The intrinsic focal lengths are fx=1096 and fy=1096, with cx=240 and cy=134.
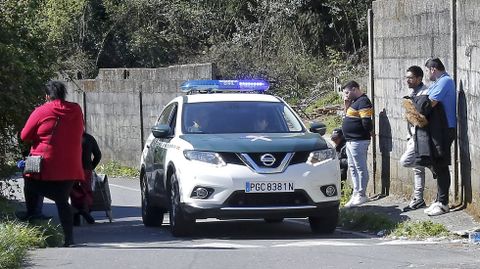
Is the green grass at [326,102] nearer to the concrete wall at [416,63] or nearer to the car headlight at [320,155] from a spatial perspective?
the concrete wall at [416,63]

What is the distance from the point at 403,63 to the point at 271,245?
473 cm

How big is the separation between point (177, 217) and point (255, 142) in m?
1.25

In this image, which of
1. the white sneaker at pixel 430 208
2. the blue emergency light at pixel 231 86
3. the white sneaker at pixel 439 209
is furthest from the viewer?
the blue emergency light at pixel 231 86

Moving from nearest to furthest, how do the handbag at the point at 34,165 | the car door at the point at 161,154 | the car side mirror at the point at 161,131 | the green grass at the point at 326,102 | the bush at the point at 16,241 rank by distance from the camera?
the bush at the point at 16,241 < the handbag at the point at 34,165 < the car side mirror at the point at 161,131 < the car door at the point at 161,154 < the green grass at the point at 326,102

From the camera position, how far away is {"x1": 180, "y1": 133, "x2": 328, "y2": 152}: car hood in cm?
1223

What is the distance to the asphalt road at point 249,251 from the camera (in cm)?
963

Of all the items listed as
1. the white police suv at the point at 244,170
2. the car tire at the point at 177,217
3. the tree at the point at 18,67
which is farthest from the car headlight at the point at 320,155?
the tree at the point at 18,67

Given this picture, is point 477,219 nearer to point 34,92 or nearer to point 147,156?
point 147,156

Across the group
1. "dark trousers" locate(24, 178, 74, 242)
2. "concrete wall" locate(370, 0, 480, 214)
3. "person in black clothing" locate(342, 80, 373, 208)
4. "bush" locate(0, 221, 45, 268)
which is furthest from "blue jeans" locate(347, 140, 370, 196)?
"bush" locate(0, 221, 45, 268)

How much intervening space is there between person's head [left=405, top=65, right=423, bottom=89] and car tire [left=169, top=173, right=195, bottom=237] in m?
3.29

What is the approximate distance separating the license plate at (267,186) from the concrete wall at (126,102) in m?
12.6

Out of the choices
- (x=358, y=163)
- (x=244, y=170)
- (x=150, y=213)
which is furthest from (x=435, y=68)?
(x=150, y=213)

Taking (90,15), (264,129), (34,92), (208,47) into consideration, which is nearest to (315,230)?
(264,129)

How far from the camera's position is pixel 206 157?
12.3 metres
